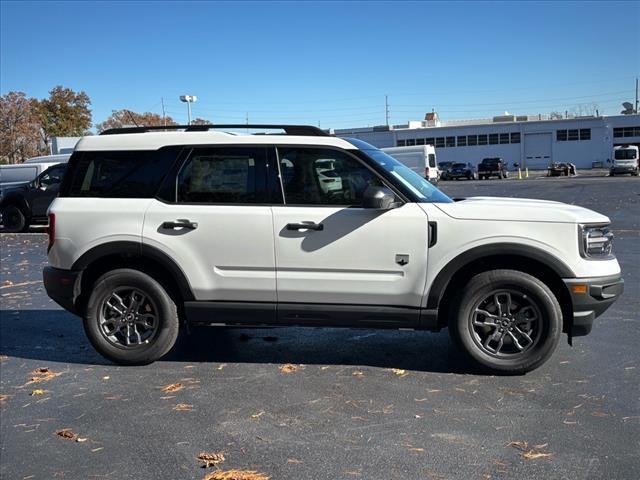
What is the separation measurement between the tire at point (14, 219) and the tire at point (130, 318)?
14.5 meters

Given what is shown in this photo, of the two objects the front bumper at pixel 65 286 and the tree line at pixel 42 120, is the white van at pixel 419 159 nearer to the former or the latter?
the tree line at pixel 42 120

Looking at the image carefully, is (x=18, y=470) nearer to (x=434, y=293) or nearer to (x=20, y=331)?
(x=434, y=293)

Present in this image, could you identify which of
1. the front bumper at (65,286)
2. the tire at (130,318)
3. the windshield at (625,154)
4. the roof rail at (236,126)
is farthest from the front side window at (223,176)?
the windshield at (625,154)

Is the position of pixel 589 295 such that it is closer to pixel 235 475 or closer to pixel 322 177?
pixel 322 177

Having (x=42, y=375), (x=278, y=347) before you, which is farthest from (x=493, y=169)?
(x=42, y=375)

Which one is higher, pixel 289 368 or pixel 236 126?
pixel 236 126

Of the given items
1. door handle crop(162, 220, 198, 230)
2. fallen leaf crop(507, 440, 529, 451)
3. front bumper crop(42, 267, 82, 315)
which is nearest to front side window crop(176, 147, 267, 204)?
door handle crop(162, 220, 198, 230)

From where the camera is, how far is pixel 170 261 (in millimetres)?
5168

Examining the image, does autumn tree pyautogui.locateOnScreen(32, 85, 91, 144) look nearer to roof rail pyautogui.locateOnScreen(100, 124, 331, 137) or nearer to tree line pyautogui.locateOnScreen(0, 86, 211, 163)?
tree line pyautogui.locateOnScreen(0, 86, 211, 163)

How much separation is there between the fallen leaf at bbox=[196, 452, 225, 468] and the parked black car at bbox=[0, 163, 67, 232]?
53.0 ft

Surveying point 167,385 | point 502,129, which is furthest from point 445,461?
point 502,129

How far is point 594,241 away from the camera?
482cm

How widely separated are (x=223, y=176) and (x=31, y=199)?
14.9 metres

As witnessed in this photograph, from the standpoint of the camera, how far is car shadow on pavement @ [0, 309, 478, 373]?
5402mm
